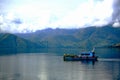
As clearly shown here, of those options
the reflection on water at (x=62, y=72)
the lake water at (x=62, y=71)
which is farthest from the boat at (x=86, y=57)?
the reflection on water at (x=62, y=72)

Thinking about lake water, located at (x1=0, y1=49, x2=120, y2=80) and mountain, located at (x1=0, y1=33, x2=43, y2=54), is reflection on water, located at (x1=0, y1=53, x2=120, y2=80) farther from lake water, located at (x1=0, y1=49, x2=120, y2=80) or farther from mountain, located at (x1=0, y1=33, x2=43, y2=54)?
mountain, located at (x1=0, y1=33, x2=43, y2=54)

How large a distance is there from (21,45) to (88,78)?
11787cm

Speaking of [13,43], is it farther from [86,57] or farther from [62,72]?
[62,72]

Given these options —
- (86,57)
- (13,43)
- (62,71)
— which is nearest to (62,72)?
(62,71)

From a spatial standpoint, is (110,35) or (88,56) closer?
(88,56)

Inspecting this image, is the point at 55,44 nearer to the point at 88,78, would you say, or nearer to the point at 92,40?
the point at 92,40

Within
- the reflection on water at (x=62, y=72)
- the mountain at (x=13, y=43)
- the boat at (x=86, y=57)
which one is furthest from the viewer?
the mountain at (x=13, y=43)

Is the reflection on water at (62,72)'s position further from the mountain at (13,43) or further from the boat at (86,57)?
the mountain at (13,43)

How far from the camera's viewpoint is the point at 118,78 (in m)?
23.7

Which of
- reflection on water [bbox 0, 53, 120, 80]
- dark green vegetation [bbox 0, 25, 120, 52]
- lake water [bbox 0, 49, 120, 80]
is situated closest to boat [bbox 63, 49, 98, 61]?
lake water [bbox 0, 49, 120, 80]

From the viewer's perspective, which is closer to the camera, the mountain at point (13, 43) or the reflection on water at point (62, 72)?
the reflection on water at point (62, 72)

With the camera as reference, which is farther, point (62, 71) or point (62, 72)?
point (62, 71)

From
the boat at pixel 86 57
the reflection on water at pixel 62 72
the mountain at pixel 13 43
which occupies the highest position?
the mountain at pixel 13 43

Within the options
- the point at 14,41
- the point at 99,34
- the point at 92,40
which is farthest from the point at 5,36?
the point at 99,34
